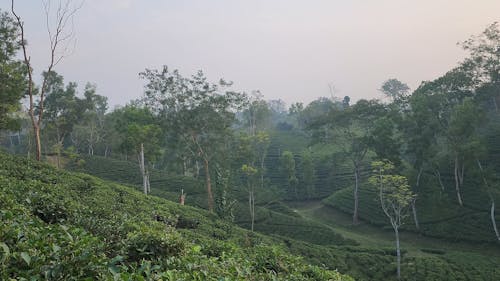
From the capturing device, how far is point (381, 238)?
29.4 m

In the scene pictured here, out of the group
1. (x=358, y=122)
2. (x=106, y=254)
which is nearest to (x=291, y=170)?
(x=358, y=122)

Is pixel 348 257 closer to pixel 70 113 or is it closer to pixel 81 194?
pixel 81 194

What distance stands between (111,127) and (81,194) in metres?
40.7

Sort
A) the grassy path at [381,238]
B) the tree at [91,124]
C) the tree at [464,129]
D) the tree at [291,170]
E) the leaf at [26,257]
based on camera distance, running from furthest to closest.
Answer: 1. the tree at [91,124]
2. the tree at [291,170]
3. the tree at [464,129]
4. the grassy path at [381,238]
5. the leaf at [26,257]

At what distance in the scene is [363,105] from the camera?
1353 inches

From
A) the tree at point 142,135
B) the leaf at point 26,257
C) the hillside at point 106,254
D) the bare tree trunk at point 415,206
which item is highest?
the tree at point 142,135

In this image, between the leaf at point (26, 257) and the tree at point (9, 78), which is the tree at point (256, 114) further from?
the leaf at point (26, 257)

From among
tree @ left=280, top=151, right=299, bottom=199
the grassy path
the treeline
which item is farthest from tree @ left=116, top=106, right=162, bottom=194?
tree @ left=280, top=151, right=299, bottom=199

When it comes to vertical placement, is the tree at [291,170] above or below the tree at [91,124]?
below

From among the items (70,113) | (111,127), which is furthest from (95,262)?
(111,127)

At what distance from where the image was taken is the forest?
5367mm

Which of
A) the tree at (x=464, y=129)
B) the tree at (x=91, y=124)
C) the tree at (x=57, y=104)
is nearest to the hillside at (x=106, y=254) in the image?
the tree at (x=464, y=129)

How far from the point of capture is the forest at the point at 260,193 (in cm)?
537

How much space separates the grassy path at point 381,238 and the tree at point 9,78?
2339cm
